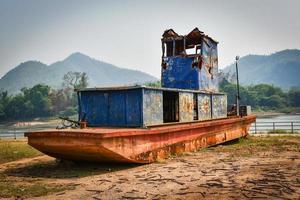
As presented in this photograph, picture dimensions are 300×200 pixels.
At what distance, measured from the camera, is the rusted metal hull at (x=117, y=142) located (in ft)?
27.8


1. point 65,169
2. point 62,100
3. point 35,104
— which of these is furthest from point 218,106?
point 62,100

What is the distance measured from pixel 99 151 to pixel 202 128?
533 centimetres

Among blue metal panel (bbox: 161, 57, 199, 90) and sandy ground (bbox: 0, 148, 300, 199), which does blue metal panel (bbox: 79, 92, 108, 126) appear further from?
blue metal panel (bbox: 161, 57, 199, 90)

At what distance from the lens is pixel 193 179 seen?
7.70m

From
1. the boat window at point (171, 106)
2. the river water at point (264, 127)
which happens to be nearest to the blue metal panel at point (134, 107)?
the boat window at point (171, 106)

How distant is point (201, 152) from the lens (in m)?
12.1

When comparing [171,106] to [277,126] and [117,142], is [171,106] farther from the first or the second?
[277,126]

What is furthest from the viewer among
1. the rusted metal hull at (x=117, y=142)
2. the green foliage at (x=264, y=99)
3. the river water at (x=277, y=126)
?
the green foliage at (x=264, y=99)

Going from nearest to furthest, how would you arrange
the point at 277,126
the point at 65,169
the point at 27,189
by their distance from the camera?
the point at 27,189 → the point at 65,169 → the point at 277,126

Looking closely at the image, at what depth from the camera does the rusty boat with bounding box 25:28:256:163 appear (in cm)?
884

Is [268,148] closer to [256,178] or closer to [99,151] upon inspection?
[256,178]

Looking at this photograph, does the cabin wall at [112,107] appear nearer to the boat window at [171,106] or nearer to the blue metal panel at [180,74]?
the boat window at [171,106]

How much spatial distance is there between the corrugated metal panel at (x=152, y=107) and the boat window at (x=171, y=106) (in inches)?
44.9

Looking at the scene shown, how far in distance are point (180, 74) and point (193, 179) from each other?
800 cm
